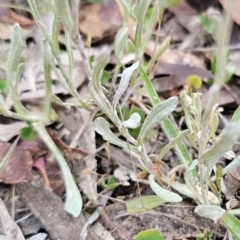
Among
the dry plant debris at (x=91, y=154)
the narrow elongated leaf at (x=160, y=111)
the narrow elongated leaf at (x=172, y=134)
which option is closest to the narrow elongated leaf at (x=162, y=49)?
the dry plant debris at (x=91, y=154)

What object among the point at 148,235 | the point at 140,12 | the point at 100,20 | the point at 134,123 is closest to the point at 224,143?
the point at 134,123

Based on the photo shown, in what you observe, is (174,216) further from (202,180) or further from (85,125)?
(85,125)

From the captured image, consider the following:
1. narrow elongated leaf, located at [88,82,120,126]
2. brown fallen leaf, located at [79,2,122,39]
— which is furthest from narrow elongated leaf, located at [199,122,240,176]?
brown fallen leaf, located at [79,2,122,39]

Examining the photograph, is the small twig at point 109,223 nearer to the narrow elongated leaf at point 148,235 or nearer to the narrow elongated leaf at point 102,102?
the narrow elongated leaf at point 148,235

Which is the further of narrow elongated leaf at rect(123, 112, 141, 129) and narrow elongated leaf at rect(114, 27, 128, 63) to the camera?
narrow elongated leaf at rect(114, 27, 128, 63)

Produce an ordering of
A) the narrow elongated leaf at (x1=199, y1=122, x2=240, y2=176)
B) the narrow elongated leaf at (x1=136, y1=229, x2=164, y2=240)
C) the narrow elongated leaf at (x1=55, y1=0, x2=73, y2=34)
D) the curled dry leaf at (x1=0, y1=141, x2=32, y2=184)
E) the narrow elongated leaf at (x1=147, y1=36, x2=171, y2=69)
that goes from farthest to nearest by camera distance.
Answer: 1. the narrow elongated leaf at (x1=147, y1=36, x2=171, y2=69)
2. the curled dry leaf at (x1=0, y1=141, x2=32, y2=184)
3. the narrow elongated leaf at (x1=136, y1=229, x2=164, y2=240)
4. the narrow elongated leaf at (x1=55, y1=0, x2=73, y2=34)
5. the narrow elongated leaf at (x1=199, y1=122, x2=240, y2=176)

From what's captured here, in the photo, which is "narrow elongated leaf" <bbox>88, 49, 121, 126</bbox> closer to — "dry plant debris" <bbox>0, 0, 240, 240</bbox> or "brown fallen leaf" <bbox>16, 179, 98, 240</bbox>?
"dry plant debris" <bbox>0, 0, 240, 240</bbox>

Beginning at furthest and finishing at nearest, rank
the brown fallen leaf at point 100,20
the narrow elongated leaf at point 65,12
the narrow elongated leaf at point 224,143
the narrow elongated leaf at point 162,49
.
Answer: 1. the brown fallen leaf at point 100,20
2. the narrow elongated leaf at point 162,49
3. the narrow elongated leaf at point 65,12
4. the narrow elongated leaf at point 224,143
